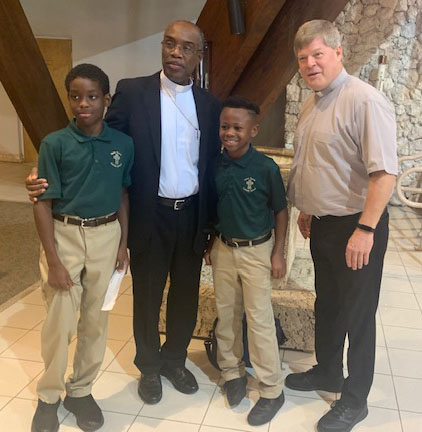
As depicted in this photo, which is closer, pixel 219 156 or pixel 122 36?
pixel 219 156

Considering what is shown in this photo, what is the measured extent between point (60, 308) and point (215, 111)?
947 mm

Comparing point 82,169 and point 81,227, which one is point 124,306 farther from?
point 82,169

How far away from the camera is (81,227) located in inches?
64.0

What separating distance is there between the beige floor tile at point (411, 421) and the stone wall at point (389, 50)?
4.14 meters

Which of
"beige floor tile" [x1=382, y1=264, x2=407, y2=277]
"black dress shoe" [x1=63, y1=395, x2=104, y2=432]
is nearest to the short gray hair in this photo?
"black dress shoe" [x1=63, y1=395, x2=104, y2=432]

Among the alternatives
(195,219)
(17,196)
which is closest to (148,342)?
(195,219)

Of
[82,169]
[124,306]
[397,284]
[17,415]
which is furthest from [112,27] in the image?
[17,415]

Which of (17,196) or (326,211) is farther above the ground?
(326,211)

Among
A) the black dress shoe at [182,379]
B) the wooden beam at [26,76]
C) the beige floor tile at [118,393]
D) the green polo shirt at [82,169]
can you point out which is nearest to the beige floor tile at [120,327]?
the beige floor tile at [118,393]

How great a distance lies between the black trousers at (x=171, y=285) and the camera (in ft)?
6.06

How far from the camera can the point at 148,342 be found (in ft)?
6.49

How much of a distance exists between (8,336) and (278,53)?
2549mm

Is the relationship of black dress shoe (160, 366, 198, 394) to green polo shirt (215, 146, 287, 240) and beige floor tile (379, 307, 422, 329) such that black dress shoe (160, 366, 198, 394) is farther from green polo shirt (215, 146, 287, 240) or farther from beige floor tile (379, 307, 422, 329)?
beige floor tile (379, 307, 422, 329)

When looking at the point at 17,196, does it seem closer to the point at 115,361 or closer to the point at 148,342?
A: the point at 115,361
